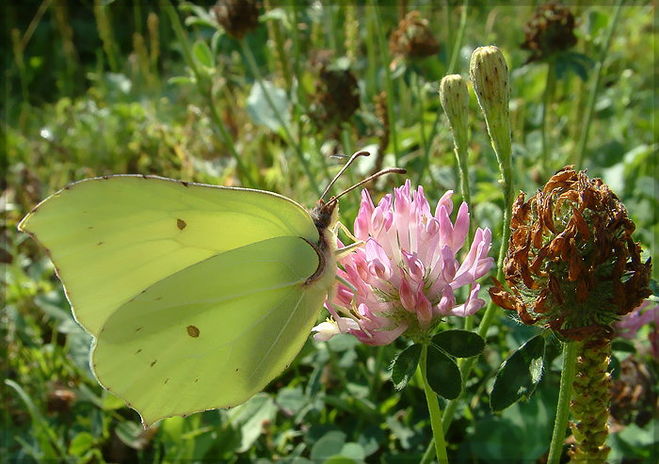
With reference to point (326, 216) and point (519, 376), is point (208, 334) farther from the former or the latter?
point (519, 376)

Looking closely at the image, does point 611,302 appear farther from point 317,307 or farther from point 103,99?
point 103,99

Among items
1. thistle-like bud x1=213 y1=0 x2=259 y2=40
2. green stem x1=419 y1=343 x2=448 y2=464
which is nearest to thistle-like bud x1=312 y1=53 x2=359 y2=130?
thistle-like bud x1=213 y1=0 x2=259 y2=40

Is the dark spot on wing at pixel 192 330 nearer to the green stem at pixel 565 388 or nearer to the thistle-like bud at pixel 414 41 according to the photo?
the green stem at pixel 565 388

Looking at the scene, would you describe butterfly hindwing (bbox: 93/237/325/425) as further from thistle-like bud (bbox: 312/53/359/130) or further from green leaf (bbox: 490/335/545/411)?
thistle-like bud (bbox: 312/53/359/130)

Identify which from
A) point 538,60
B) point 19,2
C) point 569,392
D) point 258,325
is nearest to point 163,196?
point 258,325

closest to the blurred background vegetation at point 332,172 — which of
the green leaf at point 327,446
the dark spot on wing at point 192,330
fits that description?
the green leaf at point 327,446

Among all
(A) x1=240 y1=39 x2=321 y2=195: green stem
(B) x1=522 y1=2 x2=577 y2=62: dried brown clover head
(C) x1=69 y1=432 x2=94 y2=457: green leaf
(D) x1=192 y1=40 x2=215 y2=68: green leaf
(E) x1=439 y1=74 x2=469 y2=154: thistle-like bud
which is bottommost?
(C) x1=69 y1=432 x2=94 y2=457: green leaf
